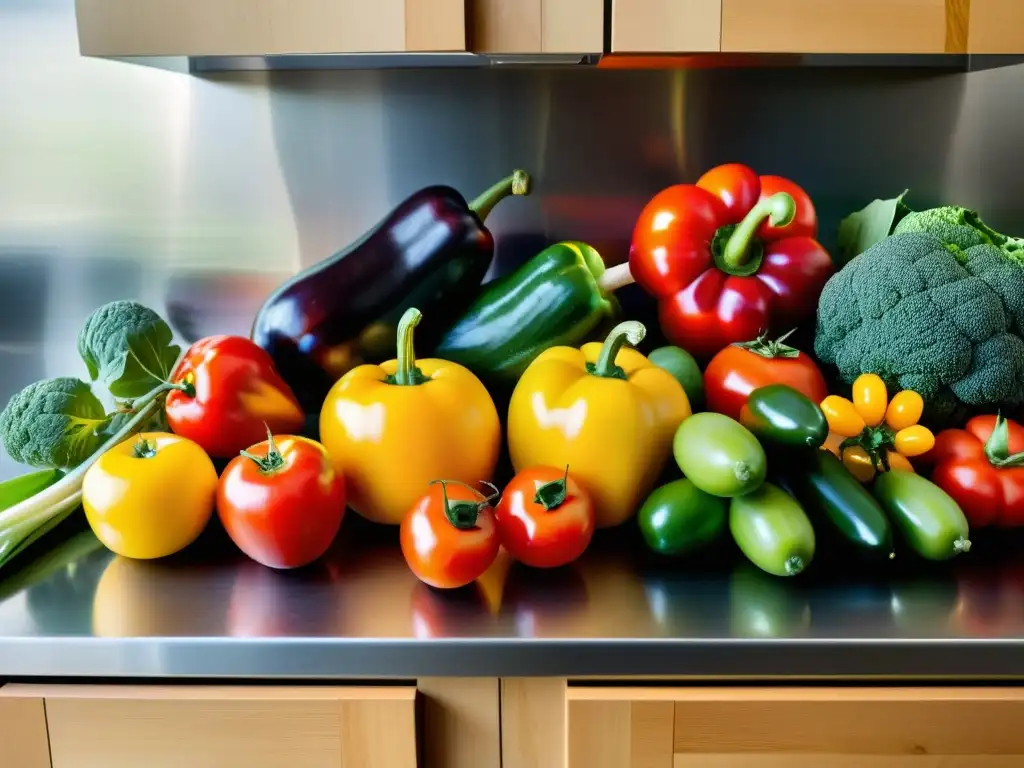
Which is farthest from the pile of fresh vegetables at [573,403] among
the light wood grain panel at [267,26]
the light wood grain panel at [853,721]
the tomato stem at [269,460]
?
the light wood grain panel at [267,26]

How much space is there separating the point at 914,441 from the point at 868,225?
1.23ft

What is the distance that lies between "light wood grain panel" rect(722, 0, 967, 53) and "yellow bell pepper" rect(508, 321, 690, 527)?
30 centimetres

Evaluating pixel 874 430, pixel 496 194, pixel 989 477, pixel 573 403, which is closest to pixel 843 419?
pixel 874 430

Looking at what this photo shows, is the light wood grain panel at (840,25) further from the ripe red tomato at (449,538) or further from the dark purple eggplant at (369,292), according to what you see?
the ripe red tomato at (449,538)

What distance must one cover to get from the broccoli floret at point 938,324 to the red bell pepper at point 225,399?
0.59m

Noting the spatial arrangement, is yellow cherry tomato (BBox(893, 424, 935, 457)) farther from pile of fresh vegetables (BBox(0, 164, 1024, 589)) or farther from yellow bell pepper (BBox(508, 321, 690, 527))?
yellow bell pepper (BBox(508, 321, 690, 527))

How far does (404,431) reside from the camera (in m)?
0.79

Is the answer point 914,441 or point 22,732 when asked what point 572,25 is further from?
point 22,732

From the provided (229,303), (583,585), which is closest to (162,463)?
(583,585)

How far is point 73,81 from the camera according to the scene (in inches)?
44.3

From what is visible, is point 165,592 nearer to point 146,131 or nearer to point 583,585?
point 583,585

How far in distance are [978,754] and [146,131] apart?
3.68 feet

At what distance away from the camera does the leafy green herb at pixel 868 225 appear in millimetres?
1040

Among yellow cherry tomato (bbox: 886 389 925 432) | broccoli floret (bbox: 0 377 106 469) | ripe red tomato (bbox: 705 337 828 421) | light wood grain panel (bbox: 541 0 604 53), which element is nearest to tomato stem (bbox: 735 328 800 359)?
ripe red tomato (bbox: 705 337 828 421)
